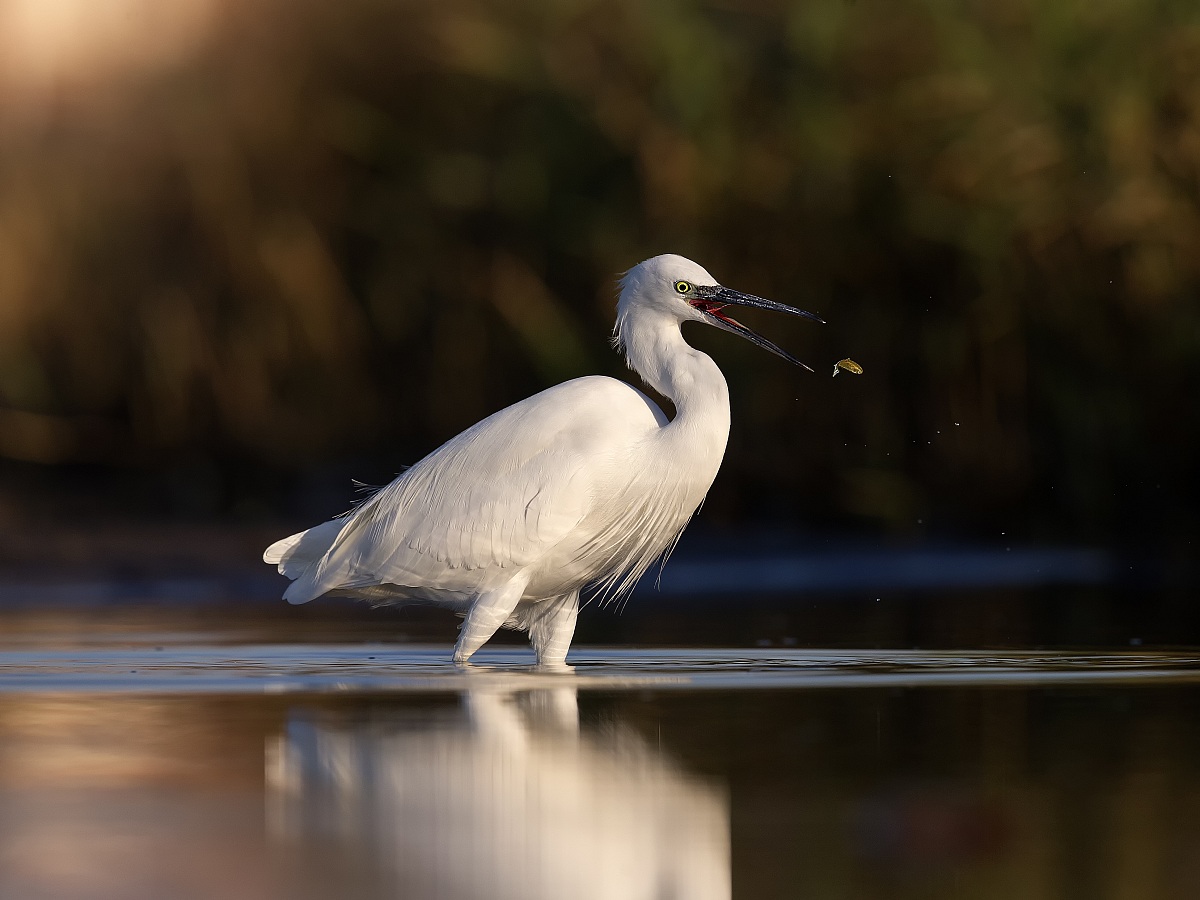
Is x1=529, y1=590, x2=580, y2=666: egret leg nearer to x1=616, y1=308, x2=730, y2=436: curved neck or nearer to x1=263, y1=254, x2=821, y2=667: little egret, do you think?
x1=263, y1=254, x2=821, y2=667: little egret

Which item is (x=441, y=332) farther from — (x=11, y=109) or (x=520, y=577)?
(x=520, y=577)

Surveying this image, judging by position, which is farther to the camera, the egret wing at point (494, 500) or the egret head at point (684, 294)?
the egret head at point (684, 294)

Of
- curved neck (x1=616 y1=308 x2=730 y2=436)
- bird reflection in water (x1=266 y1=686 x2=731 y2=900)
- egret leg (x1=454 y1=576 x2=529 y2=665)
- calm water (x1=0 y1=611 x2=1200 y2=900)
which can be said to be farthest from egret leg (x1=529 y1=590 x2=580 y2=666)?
bird reflection in water (x1=266 y1=686 x2=731 y2=900)

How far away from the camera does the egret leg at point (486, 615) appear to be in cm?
585

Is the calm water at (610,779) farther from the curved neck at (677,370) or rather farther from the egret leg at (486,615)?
the curved neck at (677,370)

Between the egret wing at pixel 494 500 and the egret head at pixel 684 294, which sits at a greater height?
the egret head at pixel 684 294

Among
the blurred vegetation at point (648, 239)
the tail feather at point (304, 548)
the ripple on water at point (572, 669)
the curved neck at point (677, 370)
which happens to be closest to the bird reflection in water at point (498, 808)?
the ripple on water at point (572, 669)

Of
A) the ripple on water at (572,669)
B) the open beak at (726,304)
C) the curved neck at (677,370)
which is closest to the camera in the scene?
the ripple on water at (572,669)

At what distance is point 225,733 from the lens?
14.3 feet

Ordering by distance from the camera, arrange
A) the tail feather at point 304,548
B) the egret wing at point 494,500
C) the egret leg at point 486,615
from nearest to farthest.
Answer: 1. the egret leg at point 486,615
2. the egret wing at point 494,500
3. the tail feather at point 304,548

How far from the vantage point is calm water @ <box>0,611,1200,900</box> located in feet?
9.68

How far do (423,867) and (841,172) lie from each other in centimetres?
685

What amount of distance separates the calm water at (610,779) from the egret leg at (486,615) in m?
0.15

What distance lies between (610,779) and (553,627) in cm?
256
